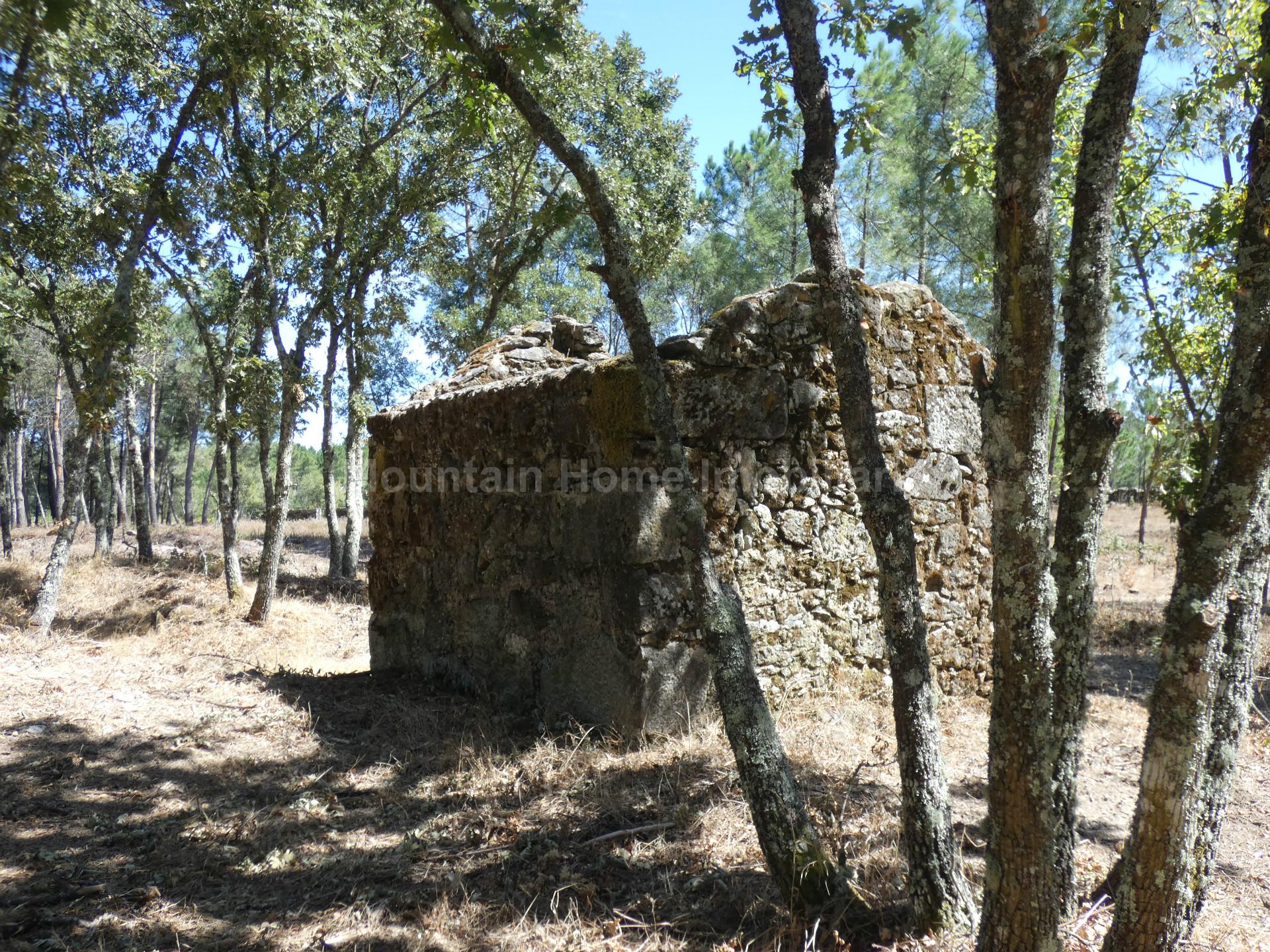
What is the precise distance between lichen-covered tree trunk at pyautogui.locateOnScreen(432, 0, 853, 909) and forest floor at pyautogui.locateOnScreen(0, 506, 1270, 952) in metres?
0.22

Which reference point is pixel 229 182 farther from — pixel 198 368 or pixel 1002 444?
pixel 198 368

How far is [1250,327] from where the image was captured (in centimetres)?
205

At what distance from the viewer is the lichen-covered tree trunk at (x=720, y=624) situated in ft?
8.58

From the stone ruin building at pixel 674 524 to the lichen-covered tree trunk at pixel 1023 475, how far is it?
2263 mm

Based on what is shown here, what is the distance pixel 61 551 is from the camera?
9.41 meters

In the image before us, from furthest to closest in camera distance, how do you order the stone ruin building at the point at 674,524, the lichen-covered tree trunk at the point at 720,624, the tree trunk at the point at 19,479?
the tree trunk at the point at 19,479 < the stone ruin building at the point at 674,524 < the lichen-covered tree trunk at the point at 720,624

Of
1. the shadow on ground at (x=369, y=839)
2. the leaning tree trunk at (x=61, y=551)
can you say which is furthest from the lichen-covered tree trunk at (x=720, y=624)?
the leaning tree trunk at (x=61, y=551)

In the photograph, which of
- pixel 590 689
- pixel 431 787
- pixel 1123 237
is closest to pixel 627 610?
pixel 590 689

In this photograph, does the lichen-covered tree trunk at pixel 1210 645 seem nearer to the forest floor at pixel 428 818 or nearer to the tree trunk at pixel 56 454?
the forest floor at pixel 428 818

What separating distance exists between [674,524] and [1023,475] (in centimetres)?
237

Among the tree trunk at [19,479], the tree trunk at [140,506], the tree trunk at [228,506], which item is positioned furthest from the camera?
the tree trunk at [19,479]

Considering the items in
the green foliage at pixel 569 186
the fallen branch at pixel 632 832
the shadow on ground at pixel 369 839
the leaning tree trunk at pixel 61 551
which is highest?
the green foliage at pixel 569 186

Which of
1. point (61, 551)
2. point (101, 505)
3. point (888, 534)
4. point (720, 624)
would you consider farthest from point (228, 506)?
point (888, 534)

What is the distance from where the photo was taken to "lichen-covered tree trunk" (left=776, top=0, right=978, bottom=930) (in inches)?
98.3
